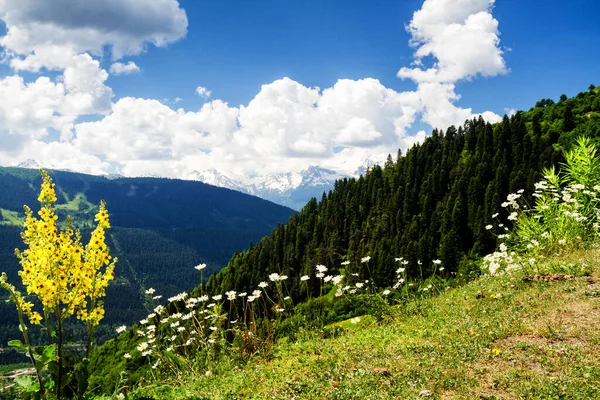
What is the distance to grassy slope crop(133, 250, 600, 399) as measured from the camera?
23.6 ft

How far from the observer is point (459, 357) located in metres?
8.47

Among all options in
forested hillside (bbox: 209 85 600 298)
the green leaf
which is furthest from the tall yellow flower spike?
forested hillside (bbox: 209 85 600 298)

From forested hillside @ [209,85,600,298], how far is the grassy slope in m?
70.5

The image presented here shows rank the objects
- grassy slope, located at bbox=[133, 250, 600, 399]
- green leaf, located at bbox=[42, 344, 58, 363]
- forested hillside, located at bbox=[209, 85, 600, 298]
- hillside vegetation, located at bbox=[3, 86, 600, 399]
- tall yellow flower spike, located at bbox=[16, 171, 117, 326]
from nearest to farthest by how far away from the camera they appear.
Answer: green leaf, located at bbox=[42, 344, 58, 363] < tall yellow flower spike, located at bbox=[16, 171, 117, 326] < grassy slope, located at bbox=[133, 250, 600, 399] < hillside vegetation, located at bbox=[3, 86, 600, 399] < forested hillside, located at bbox=[209, 85, 600, 298]

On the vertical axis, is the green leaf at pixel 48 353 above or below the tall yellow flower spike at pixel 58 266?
below

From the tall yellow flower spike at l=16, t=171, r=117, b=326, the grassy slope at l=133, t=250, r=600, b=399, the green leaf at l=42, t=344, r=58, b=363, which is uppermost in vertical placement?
the tall yellow flower spike at l=16, t=171, r=117, b=326

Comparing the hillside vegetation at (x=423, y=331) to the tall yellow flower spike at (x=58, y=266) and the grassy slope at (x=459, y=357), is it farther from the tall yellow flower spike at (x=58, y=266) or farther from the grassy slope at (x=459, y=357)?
the tall yellow flower spike at (x=58, y=266)

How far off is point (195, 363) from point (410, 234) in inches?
4023

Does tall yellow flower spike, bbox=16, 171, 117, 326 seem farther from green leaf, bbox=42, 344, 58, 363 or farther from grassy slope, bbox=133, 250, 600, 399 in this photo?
grassy slope, bbox=133, 250, 600, 399

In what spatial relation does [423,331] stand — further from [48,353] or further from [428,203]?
[428,203]

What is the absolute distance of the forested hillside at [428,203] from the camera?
97.9 meters

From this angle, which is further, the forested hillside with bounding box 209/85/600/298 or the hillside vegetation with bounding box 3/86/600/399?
the forested hillside with bounding box 209/85/600/298

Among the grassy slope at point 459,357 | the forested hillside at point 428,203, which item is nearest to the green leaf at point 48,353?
the grassy slope at point 459,357

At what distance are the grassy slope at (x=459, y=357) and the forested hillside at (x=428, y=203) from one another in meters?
70.5
